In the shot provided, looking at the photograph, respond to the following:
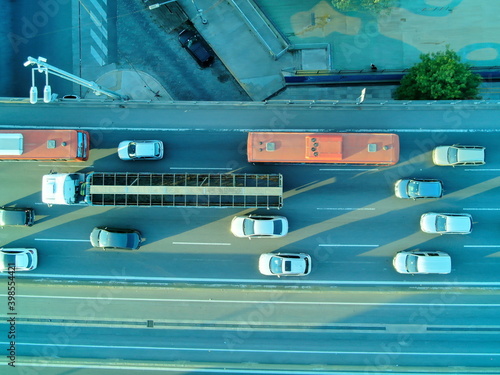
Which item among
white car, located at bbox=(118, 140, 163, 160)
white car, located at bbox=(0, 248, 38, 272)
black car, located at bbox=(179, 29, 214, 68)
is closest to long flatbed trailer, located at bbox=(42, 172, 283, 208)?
white car, located at bbox=(118, 140, 163, 160)

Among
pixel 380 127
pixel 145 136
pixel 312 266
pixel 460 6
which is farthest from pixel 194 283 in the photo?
pixel 460 6

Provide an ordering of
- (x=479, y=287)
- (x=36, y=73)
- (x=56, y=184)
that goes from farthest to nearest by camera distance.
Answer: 1. (x=36, y=73)
2. (x=479, y=287)
3. (x=56, y=184)

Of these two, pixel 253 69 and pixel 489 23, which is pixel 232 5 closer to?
pixel 253 69

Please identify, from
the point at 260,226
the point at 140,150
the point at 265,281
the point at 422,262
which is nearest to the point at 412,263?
the point at 422,262

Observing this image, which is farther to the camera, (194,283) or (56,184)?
(194,283)

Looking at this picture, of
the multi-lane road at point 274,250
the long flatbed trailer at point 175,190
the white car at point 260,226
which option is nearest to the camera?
the long flatbed trailer at point 175,190

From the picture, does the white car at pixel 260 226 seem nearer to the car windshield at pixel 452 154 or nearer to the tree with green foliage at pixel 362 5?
the car windshield at pixel 452 154

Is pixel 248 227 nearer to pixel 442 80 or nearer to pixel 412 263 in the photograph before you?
pixel 412 263

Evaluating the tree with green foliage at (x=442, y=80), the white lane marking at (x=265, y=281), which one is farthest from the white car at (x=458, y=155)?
the white lane marking at (x=265, y=281)
